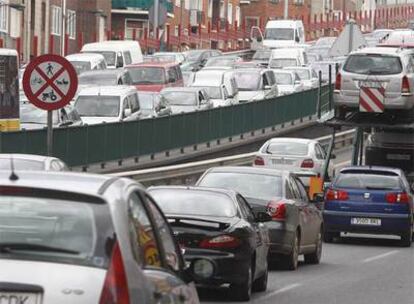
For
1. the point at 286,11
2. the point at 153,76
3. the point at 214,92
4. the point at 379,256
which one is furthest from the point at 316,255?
the point at 286,11

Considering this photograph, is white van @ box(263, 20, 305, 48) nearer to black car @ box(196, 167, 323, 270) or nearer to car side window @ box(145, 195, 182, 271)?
black car @ box(196, 167, 323, 270)

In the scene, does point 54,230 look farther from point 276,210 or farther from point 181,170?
point 181,170

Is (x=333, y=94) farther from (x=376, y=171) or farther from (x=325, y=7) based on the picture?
(x=325, y=7)

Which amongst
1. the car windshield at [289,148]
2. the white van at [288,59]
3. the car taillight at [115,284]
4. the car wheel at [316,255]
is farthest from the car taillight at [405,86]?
the white van at [288,59]

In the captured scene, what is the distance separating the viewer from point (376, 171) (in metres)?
31.5

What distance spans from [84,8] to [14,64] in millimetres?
53690

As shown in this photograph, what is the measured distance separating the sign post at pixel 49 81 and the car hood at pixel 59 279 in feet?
38.9

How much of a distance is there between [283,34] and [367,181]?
59172 millimetres

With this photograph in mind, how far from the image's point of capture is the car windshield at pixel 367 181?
31.2 metres

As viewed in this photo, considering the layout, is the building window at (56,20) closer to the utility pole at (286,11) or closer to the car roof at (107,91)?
the utility pole at (286,11)

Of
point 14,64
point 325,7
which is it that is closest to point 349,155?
point 14,64

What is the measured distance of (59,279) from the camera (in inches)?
316

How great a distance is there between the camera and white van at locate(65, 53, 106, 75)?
5825 cm

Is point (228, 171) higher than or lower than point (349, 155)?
higher
